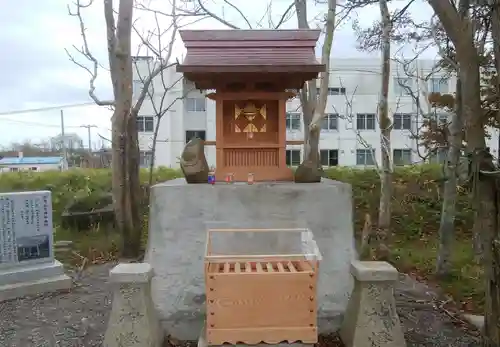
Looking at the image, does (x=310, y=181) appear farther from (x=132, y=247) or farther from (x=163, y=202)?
(x=132, y=247)

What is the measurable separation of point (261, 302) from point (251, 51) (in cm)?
292

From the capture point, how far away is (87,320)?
5.31 meters

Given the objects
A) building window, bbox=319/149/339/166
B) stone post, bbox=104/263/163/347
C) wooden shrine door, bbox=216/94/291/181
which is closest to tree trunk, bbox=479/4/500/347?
wooden shrine door, bbox=216/94/291/181

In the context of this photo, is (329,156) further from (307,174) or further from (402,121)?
(307,174)

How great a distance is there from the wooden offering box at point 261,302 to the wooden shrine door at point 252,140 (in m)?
1.90

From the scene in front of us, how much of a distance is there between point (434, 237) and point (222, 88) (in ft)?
26.7

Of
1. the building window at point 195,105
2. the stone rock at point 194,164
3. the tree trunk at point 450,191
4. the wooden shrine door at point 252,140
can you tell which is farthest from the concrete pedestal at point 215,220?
the building window at point 195,105

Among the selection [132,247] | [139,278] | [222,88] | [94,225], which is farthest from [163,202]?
[94,225]

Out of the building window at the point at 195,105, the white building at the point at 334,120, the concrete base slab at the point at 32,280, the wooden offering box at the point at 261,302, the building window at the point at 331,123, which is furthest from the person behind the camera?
the building window at the point at 331,123

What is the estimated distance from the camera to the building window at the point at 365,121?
20.1 meters

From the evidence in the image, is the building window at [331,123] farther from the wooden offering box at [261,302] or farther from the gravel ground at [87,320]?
the wooden offering box at [261,302]

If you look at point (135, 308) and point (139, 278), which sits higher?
point (139, 278)

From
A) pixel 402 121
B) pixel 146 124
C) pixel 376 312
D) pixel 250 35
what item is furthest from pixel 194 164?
pixel 402 121

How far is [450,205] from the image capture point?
24.2 ft
